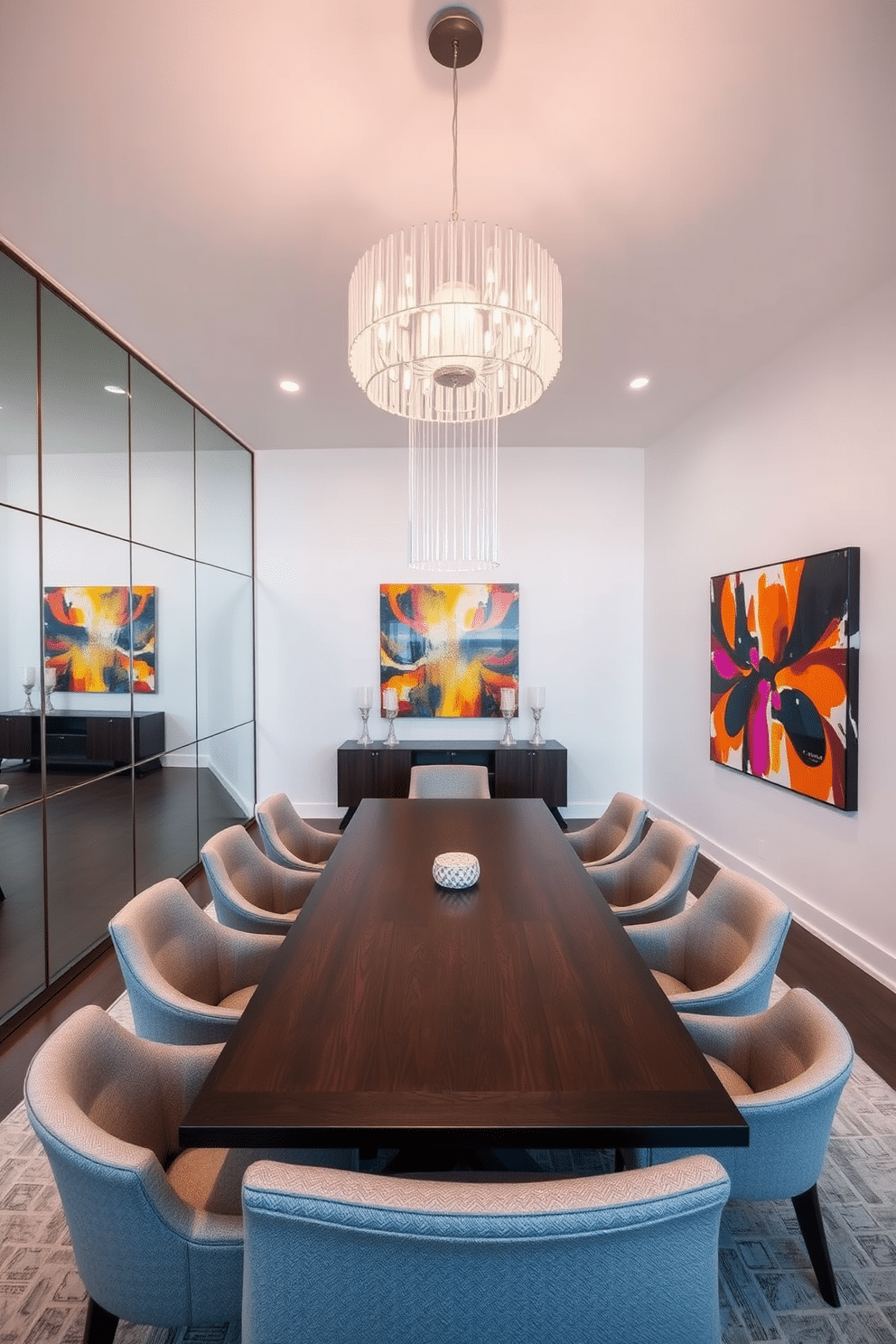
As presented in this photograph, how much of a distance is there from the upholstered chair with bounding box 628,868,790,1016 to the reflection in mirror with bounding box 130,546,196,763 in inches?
116

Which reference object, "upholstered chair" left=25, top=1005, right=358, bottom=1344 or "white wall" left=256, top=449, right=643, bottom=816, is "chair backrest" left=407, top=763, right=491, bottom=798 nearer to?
"white wall" left=256, top=449, right=643, bottom=816

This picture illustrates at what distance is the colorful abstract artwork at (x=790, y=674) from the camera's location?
311 centimetres

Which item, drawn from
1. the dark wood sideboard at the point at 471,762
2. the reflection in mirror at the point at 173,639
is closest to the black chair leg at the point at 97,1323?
the reflection in mirror at the point at 173,639

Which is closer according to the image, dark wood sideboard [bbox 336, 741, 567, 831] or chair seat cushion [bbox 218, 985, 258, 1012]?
chair seat cushion [bbox 218, 985, 258, 1012]

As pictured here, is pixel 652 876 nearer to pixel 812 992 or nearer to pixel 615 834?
pixel 615 834

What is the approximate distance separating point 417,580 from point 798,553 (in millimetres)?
2949

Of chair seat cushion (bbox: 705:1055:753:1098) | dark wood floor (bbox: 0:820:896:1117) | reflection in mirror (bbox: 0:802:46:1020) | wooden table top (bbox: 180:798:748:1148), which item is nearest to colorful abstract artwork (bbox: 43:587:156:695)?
reflection in mirror (bbox: 0:802:46:1020)

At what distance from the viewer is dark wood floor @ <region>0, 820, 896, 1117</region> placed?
2.37 metres

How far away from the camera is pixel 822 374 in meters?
3.33

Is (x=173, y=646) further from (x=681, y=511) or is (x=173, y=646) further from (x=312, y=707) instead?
(x=681, y=511)

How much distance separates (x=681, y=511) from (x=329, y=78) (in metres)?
3.68

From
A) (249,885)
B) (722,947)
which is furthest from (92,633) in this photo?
(722,947)

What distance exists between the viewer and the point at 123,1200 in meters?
1.01

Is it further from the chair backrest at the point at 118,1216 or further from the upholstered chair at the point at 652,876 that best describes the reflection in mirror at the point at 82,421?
the upholstered chair at the point at 652,876
